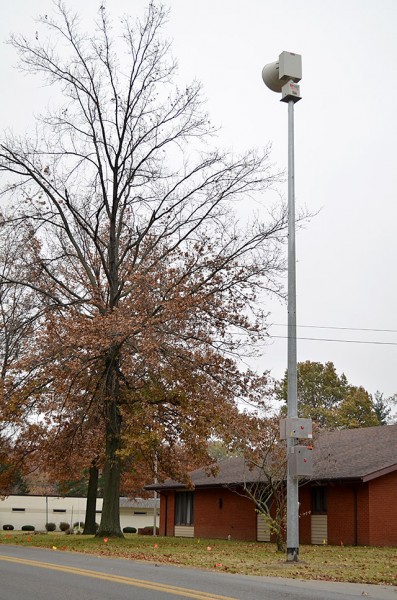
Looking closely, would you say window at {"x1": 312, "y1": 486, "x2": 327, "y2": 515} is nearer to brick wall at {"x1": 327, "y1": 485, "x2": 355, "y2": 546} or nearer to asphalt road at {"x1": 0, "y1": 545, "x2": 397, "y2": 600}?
brick wall at {"x1": 327, "y1": 485, "x2": 355, "y2": 546}

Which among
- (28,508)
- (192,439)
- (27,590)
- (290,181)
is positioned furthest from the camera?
(28,508)

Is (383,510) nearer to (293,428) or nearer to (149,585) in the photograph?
(293,428)

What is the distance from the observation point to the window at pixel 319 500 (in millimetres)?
28656

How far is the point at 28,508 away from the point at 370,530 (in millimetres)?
42273

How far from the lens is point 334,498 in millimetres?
28062

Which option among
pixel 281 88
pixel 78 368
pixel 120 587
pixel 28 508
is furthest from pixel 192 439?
pixel 28 508

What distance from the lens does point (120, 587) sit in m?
10.5

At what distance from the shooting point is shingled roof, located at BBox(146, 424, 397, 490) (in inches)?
1021

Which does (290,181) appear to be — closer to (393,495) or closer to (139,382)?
(139,382)

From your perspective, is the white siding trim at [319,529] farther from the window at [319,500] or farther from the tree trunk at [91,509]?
the tree trunk at [91,509]

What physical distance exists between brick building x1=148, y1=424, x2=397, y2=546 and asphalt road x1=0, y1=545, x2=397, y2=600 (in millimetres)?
9684

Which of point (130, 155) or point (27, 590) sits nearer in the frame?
point (27, 590)

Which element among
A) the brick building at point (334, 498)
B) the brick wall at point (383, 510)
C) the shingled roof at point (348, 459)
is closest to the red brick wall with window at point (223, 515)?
the brick building at point (334, 498)

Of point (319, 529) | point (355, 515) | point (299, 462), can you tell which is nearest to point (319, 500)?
point (319, 529)
